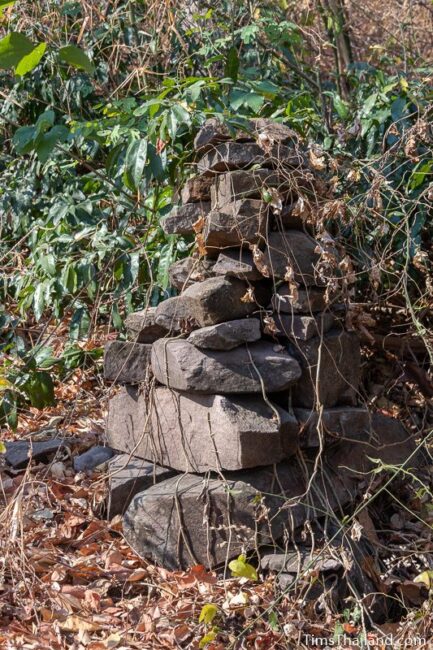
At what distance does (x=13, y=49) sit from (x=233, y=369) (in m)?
2.00

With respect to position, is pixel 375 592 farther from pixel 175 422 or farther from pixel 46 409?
pixel 46 409

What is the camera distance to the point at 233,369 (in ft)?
12.0

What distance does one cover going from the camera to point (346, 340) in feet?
12.8

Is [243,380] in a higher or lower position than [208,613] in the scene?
higher

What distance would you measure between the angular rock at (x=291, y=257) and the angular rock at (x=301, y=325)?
16 cm

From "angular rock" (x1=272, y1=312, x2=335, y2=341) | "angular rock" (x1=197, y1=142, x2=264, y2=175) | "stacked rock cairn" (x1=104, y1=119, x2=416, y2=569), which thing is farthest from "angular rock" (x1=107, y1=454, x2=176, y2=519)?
"angular rock" (x1=197, y1=142, x2=264, y2=175)

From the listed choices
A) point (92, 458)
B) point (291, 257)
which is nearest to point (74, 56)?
point (291, 257)

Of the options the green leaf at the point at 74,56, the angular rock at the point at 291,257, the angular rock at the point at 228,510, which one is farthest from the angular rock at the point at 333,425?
the green leaf at the point at 74,56

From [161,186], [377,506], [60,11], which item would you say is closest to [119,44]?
[60,11]

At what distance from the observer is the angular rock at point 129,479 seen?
3982 mm

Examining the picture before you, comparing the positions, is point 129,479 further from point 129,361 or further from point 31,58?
point 31,58

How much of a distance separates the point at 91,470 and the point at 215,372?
117 cm

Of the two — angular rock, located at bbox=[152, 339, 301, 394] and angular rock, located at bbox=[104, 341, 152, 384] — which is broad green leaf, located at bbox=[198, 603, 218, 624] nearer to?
angular rock, located at bbox=[152, 339, 301, 394]

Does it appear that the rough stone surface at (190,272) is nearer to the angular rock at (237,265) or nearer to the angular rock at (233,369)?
the angular rock at (237,265)
